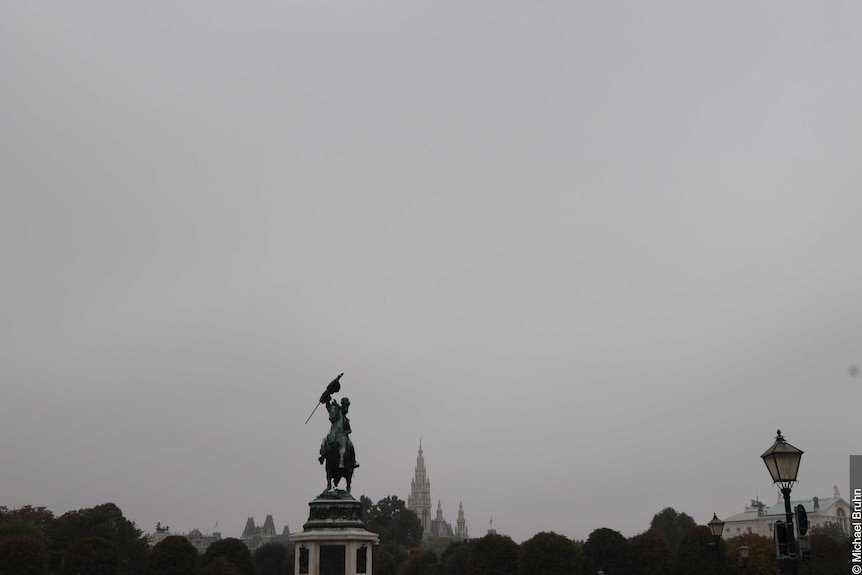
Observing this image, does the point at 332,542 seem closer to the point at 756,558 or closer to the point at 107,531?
the point at 756,558

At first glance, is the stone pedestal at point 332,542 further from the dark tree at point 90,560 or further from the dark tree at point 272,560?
the dark tree at point 272,560

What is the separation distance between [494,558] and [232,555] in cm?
3277

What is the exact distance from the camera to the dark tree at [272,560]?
11650 centimetres

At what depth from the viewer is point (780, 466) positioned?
1570 centimetres

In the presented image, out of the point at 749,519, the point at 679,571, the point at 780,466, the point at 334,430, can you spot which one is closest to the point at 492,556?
the point at 679,571

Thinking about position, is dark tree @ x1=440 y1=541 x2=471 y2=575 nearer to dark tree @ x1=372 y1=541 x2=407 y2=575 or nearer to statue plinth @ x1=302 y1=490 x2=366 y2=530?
dark tree @ x1=372 y1=541 x2=407 y2=575

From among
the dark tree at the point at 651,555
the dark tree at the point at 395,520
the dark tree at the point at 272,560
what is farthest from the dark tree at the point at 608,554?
the dark tree at the point at 395,520

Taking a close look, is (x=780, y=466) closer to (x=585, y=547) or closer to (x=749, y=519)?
(x=585, y=547)

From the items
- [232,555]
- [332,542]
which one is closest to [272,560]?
[232,555]

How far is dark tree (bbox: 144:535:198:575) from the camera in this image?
88.9 metres

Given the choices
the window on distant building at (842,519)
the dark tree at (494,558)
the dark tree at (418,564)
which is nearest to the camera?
the dark tree at (494,558)

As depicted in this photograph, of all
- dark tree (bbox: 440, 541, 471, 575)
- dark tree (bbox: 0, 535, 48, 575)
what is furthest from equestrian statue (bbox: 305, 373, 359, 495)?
dark tree (bbox: 440, 541, 471, 575)

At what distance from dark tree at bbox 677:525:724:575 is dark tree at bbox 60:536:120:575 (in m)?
65.5

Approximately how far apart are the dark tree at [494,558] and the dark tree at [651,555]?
593 inches
